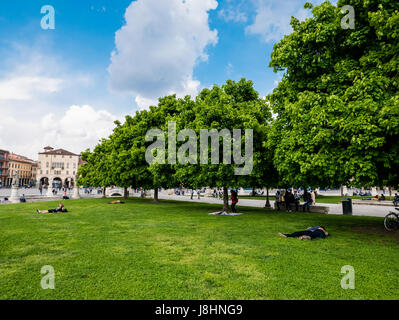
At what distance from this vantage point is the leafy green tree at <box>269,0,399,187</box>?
8.97 m

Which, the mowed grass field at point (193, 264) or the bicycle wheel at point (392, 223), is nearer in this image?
the mowed grass field at point (193, 264)

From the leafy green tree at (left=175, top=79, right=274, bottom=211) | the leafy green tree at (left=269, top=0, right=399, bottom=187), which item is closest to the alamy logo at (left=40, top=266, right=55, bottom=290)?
the leafy green tree at (left=269, top=0, right=399, bottom=187)

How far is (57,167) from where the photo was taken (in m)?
128

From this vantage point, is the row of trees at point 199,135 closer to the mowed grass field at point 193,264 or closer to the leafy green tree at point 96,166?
the leafy green tree at point 96,166

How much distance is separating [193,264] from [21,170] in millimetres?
168660

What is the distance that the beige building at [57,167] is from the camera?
124688 mm

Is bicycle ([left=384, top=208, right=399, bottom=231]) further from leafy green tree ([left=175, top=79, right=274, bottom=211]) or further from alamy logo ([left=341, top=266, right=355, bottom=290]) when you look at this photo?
alamy logo ([left=341, top=266, right=355, bottom=290])

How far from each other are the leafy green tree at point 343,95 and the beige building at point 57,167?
130 m

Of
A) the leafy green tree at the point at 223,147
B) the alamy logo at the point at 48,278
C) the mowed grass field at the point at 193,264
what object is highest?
the leafy green tree at the point at 223,147

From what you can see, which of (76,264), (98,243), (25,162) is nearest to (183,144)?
(98,243)

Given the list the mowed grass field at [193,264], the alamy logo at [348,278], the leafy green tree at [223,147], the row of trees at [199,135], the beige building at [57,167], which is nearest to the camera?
the mowed grass field at [193,264]

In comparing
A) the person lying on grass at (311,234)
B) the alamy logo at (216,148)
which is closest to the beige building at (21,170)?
the alamy logo at (216,148)

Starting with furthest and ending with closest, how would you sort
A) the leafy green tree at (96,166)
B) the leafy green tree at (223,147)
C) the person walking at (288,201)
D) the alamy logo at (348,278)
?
the leafy green tree at (96,166) → the person walking at (288,201) → the leafy green tree at (223,147) → the alamy logo at (348,278)

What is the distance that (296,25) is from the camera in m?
12.9
